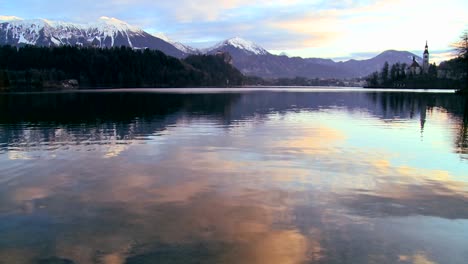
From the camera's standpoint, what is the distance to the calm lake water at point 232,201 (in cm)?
924

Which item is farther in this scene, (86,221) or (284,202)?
(284,202)

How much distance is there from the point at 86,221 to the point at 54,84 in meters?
196

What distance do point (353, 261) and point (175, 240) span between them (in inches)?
162

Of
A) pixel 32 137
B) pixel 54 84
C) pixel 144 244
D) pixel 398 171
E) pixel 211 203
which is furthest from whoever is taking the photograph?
pixel 54 84

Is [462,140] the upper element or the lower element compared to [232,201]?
upper

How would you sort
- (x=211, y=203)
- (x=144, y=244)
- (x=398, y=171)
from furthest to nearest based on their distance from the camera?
(x=398, y=171) < (x=211, y=203) < (x=144, y=244)

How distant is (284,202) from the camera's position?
1277cm

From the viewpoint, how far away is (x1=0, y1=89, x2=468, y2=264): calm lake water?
9242 mm

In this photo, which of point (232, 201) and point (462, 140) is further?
point (462, 140)

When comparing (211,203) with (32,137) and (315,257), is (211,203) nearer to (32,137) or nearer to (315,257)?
(315,257)

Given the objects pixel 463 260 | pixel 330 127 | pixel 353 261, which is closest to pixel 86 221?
pixel 353 261

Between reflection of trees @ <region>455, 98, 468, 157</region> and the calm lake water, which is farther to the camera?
reflection of trees @ <region>455, 98, 468, 157</region>

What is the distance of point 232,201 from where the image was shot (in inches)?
504

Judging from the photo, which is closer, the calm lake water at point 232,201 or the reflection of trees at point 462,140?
the calm lake water at point 232,201
